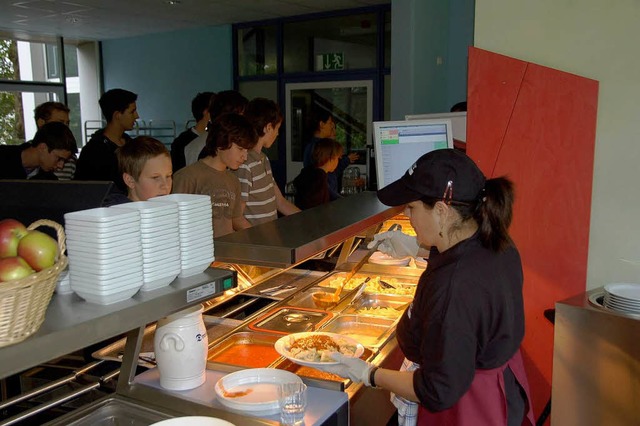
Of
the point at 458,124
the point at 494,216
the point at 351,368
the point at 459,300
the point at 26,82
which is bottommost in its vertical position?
the point at 351,368

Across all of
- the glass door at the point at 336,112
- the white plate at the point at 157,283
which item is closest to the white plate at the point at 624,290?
the white plate at the point at 157,283

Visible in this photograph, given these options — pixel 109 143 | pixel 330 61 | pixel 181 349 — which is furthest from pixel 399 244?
pixel 330 61

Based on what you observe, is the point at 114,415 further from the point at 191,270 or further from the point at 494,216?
the point at 494,216

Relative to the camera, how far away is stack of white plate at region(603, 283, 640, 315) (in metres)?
2.77

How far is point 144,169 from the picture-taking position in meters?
2.60

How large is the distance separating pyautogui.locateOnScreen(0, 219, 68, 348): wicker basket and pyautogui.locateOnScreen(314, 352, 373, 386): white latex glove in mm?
1082

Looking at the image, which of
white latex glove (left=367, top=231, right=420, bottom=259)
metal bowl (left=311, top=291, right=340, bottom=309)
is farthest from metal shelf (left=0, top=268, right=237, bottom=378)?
white latex glove (left=367, top=231, right=420, bottom=259)

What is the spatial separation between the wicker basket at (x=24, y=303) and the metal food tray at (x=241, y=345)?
0.98 meters

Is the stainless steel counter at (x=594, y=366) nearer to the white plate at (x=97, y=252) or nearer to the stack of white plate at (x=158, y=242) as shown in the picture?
the stack of white plate at (x=158, y=242)

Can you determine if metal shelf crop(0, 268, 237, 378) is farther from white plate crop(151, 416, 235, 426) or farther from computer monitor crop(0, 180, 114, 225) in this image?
white plate crop(151, 416, 235, 426)

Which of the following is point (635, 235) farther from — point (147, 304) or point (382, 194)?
point (147, 304)

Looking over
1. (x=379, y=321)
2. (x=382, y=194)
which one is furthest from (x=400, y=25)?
(x=382, y=194)

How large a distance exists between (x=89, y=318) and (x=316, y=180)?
3649 mm

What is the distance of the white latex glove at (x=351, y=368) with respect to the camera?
1921 mm
